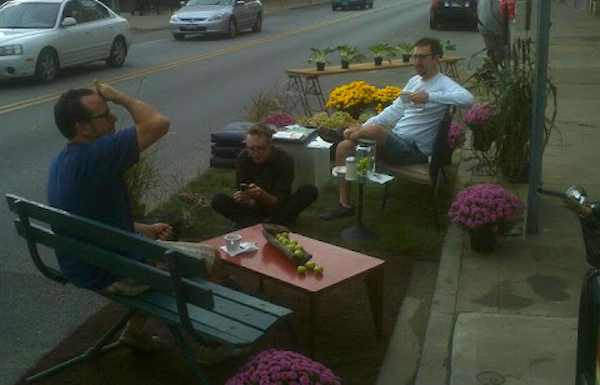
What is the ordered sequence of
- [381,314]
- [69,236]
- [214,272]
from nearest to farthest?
[69,236] < [214,272] < [381,314]

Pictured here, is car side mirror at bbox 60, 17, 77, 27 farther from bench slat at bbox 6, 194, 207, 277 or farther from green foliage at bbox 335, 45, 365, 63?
bench slat at bbox 6, 194, 207, 277

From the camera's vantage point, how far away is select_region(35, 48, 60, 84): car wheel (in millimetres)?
16047

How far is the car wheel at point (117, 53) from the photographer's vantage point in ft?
61.5

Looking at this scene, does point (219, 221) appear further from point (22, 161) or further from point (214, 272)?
point (22, 161)

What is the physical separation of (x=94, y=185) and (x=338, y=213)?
3.46 m

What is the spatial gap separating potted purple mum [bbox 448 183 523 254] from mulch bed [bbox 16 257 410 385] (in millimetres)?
744

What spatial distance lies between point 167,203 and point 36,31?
954cm

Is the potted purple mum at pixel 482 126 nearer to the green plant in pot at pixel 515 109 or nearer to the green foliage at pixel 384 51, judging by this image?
the green plant in pot at pixel 515 109

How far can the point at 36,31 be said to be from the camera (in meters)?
16.3

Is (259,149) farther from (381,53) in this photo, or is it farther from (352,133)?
(381,53)

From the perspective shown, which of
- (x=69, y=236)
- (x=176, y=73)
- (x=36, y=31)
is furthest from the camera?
(x=176, y=73)

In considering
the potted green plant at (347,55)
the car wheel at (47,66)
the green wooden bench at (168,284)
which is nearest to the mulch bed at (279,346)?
the green wooden bench at (168,284)

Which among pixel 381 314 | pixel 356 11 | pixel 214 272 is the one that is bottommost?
pixel 356 11

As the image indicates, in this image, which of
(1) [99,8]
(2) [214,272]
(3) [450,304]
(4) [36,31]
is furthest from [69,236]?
(1) [99,8]
